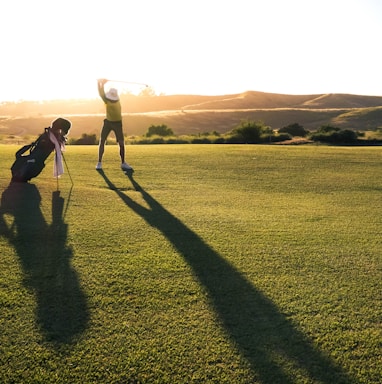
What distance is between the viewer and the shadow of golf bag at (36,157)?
7.44 m

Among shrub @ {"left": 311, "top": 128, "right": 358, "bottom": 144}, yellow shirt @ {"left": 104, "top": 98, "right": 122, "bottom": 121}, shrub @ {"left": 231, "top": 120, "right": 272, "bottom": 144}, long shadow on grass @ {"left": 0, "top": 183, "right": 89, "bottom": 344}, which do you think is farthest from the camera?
shrub @ {"left": 231, "top": 120, "right": 272, "bottom": 144}

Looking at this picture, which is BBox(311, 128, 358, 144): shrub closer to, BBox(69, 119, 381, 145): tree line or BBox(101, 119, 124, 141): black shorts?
BBox(69, 119, 381, 145): tree line

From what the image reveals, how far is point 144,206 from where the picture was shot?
252 inches

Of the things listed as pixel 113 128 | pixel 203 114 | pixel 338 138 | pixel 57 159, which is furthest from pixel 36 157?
pixel 203 114

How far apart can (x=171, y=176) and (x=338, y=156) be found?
260 inches

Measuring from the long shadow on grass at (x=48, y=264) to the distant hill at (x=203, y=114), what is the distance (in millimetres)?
53936

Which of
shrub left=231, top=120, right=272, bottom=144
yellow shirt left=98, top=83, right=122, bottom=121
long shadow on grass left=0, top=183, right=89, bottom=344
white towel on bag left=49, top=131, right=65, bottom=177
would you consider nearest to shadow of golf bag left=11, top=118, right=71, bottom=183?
white towel on bag left=49, top=131, right=65, bottom=177

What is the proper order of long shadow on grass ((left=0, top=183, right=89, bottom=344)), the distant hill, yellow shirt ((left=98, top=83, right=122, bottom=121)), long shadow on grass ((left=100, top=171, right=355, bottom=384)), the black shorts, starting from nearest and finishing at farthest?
1. long shadow on grass ((left=100, top=171, right=355, bottom=384))
2. long shadow on grass ((left=0, top=183, right=89, bottom=344))
3. yellow shirt ((left=98, top=83, right=122, bottom=121))
4. the black shorts
5. the distant hill

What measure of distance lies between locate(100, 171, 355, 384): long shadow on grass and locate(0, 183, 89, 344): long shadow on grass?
44.7 inches

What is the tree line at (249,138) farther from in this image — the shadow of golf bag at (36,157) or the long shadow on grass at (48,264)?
the long shadow on grass at (48,264)

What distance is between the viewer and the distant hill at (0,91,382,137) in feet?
232

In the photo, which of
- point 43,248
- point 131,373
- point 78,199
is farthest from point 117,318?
point 78,199

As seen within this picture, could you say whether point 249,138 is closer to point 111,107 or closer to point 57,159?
point 111,107

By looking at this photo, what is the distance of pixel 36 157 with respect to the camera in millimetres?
7539
